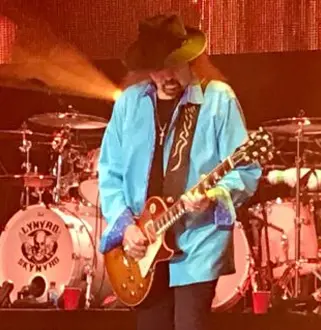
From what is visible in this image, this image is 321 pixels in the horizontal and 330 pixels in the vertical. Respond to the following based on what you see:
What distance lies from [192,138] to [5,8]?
629mm

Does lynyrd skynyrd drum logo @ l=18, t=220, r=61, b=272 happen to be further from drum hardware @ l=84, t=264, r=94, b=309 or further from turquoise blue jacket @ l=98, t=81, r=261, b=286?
turquoise blue jacket @ l=98, t=81, r=261, b=286

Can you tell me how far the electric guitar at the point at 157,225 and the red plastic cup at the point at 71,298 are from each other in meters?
0.25

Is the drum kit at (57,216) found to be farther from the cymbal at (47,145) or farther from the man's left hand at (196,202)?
the man's left hand at (196,202)

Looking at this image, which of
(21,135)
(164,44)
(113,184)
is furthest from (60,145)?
(164,44)

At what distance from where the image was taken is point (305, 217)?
73.7 inches

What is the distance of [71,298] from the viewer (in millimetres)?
1990

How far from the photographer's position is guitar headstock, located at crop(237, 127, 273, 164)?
1.59m

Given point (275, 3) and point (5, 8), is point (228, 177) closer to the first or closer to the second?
point (275, 3)

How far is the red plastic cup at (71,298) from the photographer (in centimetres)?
197

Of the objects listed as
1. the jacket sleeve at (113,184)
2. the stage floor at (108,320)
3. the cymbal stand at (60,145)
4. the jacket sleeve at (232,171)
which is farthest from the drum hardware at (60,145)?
the jacket sleeve at (232,171)

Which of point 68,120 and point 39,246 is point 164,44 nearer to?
point 68,120

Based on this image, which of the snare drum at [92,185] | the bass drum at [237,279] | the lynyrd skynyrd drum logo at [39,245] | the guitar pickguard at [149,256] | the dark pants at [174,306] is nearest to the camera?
the dark pants at [174,306]

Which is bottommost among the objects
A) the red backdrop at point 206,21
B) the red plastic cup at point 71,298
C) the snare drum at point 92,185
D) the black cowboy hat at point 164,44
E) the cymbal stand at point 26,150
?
the red plastic cup at point 71,298

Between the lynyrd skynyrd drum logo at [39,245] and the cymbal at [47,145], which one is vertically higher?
the cymbal at [47,145]
